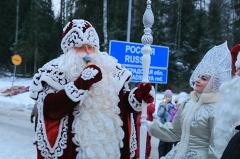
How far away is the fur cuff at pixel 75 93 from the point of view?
3.84 m

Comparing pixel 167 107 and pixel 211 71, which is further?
pixel 167 107

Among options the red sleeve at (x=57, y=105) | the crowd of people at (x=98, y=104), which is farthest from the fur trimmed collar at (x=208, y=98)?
the red sleeve at (x=57, y=105)

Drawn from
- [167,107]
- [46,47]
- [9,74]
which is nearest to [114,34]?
[46,47]

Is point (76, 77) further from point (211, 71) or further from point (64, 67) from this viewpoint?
point (211, 71)

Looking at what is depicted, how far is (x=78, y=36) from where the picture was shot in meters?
4.15

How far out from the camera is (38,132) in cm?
402

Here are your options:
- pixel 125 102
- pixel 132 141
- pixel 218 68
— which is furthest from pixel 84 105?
pixel 218 68

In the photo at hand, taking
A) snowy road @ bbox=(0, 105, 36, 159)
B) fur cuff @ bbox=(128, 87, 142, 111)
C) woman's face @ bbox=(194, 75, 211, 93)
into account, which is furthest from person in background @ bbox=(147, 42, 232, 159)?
snowy road @ bbox=(0, 105, 36, 159)

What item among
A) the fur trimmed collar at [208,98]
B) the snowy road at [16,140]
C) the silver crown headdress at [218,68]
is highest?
the silver crown headdress at [218,68]

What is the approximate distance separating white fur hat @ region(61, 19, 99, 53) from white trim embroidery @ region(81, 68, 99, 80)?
35 cm

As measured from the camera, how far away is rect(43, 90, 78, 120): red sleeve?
386 cm

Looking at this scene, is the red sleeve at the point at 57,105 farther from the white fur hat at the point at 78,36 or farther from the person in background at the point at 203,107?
the person in background at the point at 203,107

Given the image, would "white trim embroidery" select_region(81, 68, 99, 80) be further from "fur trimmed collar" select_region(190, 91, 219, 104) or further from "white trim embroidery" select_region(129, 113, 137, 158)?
"fur trimmed collar" select_region(190, 91, 219, 104)

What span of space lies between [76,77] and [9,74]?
39.0 meters
